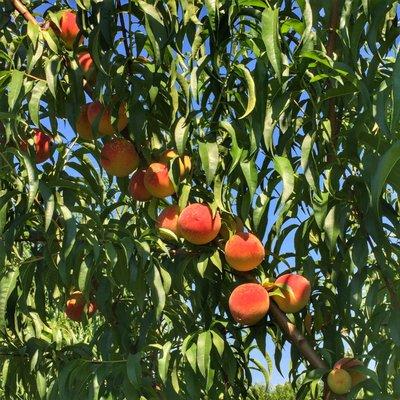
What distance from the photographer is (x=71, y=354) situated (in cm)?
160

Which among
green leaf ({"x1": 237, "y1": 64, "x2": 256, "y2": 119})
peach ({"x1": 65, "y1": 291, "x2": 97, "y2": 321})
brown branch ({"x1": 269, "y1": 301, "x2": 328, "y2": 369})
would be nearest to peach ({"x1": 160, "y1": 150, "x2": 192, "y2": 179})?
green leaf ({"x1": 237, "y1": 64, "x2": 256, "y2": 119})

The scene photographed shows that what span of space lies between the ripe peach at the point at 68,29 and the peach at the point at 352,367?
2.58ft

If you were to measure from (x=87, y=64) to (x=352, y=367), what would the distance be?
745 mm

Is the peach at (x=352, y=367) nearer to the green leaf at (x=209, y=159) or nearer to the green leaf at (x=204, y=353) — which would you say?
the green leaf at (x=204, y=353)

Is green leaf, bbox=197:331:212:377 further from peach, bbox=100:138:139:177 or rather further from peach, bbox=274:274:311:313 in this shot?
peach, bbox=100:138:139:177

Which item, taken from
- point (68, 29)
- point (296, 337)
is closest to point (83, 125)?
point (68, 29)

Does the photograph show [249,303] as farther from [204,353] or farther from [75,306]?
[75,306]

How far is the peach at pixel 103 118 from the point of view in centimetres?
131

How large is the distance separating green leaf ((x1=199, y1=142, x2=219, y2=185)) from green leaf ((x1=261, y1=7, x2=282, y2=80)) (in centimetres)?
21

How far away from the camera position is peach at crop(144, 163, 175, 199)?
1.33 meters

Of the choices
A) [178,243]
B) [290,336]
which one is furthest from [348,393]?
[178,243]

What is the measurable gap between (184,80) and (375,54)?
0.36 meters

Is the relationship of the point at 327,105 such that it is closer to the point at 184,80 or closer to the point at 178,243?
the point at 184,80

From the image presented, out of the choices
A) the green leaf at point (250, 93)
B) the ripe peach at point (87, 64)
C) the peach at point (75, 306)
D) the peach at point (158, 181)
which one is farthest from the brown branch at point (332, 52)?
the peach at point (75, 306)
